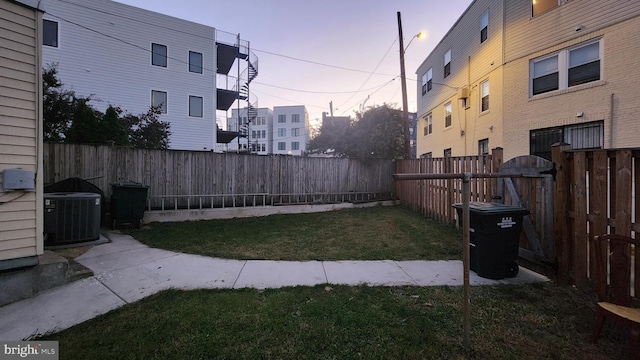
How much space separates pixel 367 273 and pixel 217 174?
654 cm

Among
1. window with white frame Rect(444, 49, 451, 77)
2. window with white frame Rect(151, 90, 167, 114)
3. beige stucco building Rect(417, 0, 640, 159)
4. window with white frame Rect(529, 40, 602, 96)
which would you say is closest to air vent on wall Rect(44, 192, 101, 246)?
window with white frame Rect(151, 90, 167, 114)

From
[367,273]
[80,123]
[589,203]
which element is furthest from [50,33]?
[589,203]

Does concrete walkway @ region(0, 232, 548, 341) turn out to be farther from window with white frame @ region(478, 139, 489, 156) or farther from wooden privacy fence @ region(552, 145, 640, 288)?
window with white frame @ region(478, 139, 489, 156)

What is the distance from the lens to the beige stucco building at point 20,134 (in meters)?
3.22

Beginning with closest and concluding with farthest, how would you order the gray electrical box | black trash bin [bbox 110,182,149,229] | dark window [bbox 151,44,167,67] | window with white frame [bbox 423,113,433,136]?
the gray electrical box
black trash bin [bbox 110,182,149,229]
dark window [bbox 151,44,167,67]
window with white frame [bbox 423,113,433,136]

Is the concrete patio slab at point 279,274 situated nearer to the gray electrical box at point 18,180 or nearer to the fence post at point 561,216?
the gray electrical box at point 18,180

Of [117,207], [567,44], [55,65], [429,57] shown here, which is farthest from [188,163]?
[429,57]

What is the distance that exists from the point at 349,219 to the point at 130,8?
17.9 meters

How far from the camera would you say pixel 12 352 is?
2348 mm

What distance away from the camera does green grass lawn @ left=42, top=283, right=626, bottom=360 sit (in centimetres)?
227

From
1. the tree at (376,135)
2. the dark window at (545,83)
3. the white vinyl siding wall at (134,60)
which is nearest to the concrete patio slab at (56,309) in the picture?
the tree at (376,135)

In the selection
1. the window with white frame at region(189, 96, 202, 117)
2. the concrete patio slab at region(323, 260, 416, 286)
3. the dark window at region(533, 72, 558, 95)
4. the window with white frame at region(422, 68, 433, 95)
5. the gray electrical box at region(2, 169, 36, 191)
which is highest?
the window with white frame at region(422, 68, 433, 95)

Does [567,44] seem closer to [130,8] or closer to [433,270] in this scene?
[433,270]

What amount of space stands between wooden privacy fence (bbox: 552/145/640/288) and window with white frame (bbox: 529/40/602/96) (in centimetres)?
781
